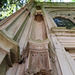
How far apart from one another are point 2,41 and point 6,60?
392mm

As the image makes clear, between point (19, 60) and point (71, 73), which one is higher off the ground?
point (19, 60)

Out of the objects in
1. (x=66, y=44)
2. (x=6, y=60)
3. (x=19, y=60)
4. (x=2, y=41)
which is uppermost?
(x=2, y=41)

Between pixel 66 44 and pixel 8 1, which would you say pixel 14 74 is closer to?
pixel 66 44

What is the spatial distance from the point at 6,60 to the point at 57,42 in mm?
1845

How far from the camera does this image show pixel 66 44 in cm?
333

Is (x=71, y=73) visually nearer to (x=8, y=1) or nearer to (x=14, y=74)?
(x=14, y=74)

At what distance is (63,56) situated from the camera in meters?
2.66

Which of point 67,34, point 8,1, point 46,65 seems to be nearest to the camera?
point 46,65

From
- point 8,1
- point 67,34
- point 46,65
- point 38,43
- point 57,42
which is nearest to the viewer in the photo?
point 46,65

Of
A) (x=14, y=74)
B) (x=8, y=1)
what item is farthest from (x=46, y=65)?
(x=8, y=1)

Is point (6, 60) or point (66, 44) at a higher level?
point (6, 60)

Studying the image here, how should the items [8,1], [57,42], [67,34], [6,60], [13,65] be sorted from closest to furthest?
[6,60] → [13,65] → [57,42] → [67,34] → [8,1]

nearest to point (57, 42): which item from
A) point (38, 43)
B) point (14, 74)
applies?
point (38, 43)

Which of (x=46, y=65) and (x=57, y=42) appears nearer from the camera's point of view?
(x=46, y=65)
